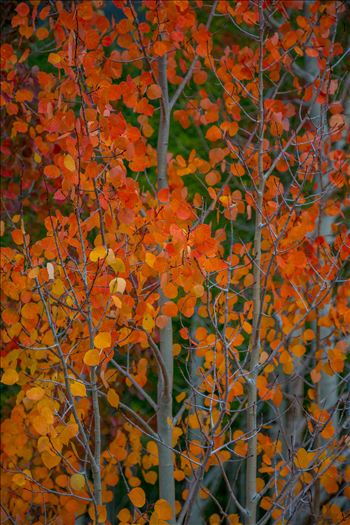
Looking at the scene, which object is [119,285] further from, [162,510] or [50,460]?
[162,510]

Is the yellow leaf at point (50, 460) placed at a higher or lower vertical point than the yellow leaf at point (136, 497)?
higher

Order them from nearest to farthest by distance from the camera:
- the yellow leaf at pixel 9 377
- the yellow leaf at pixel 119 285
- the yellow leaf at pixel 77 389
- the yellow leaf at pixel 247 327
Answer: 1. the yellow leaf at pixel 119 285
2. the yellow leaf at pixel 77 389
3. the yellow leaf at pixel 9 377
4. the yellow leaf at pixel 247 327

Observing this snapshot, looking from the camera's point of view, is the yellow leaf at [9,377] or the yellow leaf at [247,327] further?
the yellow leaf at [247,327]

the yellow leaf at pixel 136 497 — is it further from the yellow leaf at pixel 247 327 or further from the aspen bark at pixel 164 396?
the yellow leaf at pixel 247 327

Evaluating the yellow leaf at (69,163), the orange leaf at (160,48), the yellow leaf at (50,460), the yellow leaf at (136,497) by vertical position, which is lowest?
the yellow leaf at (136,497)

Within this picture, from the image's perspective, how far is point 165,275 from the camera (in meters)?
2.81

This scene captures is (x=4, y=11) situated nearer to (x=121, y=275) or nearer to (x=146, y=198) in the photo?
(x=146, y=198)

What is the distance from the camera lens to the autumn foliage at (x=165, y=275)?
2771 millimetres

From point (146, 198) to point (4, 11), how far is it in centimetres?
287

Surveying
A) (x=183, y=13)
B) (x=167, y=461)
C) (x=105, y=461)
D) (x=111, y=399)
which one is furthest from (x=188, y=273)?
(x=105, y=461)

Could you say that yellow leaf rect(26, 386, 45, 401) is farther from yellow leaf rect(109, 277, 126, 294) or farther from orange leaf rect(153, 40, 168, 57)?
orange leaf rect(153, 40, 168, 57)

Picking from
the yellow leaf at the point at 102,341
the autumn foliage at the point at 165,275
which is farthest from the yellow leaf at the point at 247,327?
the yellow leaf at the point at 102,341

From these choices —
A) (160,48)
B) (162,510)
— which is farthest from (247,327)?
(160,48)

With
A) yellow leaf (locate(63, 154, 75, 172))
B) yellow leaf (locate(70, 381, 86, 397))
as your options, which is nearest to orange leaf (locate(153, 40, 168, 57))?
yellow leaf (locate(63, 154, 75, 172))
